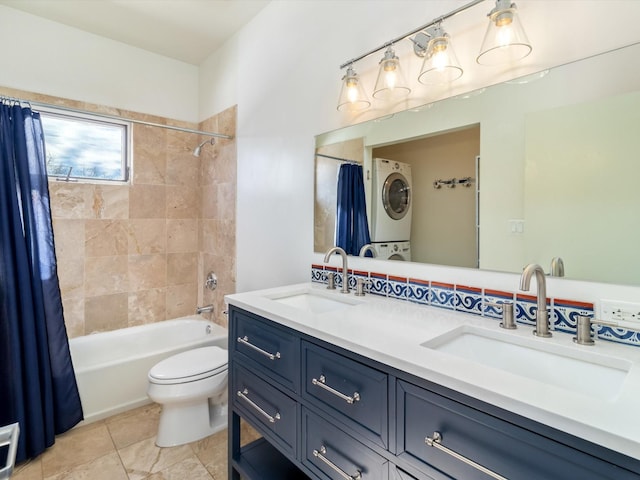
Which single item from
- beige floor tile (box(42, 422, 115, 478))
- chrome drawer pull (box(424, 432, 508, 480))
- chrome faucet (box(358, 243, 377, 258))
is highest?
chrome faucet (box(358, 243, 377, 258))

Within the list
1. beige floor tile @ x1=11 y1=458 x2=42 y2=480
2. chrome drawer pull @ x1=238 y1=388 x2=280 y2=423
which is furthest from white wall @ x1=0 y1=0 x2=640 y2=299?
beige floor tile @ x1=11 y1=458 x2=42 y2=480

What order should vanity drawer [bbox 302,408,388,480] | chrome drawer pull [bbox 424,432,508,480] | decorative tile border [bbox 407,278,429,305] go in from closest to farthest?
chrome drawer pull [bbox 424,432,508,480]
vanity drawer [bbox 302,408,388,480]
decorative tile border [bbox 407,278,429,305]

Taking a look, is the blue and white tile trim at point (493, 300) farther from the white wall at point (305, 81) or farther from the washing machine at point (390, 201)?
the washing machine at point (390, 201)

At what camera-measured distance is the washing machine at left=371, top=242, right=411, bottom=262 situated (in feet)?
4.98

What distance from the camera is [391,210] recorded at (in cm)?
161

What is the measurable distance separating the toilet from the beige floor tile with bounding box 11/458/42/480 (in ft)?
1.83

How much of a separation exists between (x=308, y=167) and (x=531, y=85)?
3.77 ft

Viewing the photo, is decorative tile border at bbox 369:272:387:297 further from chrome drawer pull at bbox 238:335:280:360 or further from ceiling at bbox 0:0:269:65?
ceiling at bbox 0:0:269:65

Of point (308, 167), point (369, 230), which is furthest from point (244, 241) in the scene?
point (369, 230)

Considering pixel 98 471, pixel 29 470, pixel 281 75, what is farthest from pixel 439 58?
pixel 29 470

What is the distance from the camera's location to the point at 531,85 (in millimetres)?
1129

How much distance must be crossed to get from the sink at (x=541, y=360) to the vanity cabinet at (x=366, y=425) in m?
0.20

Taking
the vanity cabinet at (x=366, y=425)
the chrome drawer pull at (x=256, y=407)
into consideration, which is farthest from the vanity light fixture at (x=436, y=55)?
the chrome drawer pull at (x=256, y=407)

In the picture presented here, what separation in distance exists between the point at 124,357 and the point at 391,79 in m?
2.55
